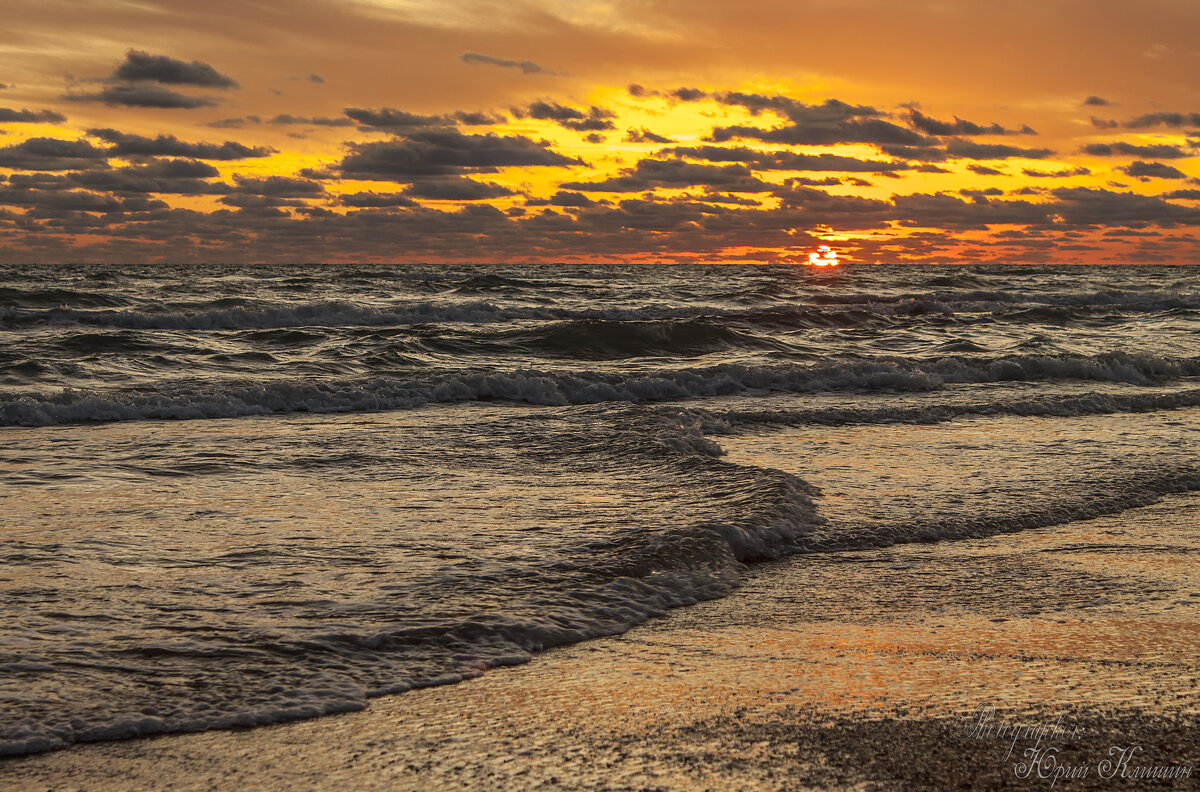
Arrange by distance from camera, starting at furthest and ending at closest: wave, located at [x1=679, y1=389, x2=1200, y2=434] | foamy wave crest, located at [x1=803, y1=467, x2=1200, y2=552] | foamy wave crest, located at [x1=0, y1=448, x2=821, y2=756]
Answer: wave, located at [x1=679, y1=389, x2=1200, y2=434]
foamy wave crest, located at [x1=803, y1=467, x2=1200, y2=552]
foamy wave crest, located at [x1=0, y1=448, x2=821, y2=756]

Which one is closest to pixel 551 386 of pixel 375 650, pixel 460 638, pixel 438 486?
pixel 438 486

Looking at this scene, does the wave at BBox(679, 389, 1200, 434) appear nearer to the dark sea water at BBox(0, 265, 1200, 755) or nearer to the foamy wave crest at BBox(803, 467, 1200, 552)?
the dark sea water at BBox(0, 265, 1200, 755)

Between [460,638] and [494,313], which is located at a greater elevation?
[494,313]

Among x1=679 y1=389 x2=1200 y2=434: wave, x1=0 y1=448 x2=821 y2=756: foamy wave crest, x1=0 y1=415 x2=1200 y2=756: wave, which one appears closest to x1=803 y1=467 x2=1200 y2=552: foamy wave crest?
x1=0 y1=415 x2=1200 y2=756: wave

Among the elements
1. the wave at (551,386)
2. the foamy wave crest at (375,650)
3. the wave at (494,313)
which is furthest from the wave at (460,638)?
the wave at (494,313)

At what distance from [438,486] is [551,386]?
6.60 meters

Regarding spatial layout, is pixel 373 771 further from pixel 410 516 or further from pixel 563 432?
pixel 563 432

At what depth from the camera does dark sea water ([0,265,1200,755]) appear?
3960 millimetres

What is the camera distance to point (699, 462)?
8.01 meters

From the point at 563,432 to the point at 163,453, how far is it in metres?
3.74

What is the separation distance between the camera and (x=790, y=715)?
11.0ft

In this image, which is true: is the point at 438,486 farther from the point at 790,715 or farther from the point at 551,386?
the point at 551,386

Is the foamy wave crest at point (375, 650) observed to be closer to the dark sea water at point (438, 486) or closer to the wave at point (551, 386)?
the dark sea water at point (438, 486)

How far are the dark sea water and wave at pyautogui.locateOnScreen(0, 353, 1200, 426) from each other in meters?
0.05
